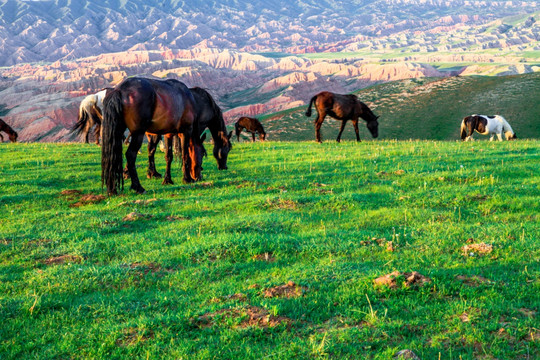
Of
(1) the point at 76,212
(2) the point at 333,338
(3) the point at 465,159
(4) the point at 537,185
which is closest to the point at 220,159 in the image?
(1) the point at 76,212

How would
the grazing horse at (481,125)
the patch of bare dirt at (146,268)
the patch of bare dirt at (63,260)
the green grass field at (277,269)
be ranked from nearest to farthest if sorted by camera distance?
1. the green grass field at (277,269)
2. the patch of bare dirt at (146,268)
3. the patch of bare dirt at (63,260)
4. the grazing horse at (481,125)

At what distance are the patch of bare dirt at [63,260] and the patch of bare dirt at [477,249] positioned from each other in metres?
6.17

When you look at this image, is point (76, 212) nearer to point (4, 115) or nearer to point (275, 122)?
point (275, 122)

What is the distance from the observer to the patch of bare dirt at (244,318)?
5160 mm

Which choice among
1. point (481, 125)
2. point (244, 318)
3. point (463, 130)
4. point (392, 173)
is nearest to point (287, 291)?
point (244, 318)

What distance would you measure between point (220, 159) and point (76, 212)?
22.9 feet

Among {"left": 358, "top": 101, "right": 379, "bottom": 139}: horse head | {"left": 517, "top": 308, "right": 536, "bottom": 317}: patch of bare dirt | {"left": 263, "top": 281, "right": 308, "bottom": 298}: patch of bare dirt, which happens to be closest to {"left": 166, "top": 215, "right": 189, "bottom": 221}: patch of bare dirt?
{"left": 263, "top": 281, "right": 308, "bottom": 298}: patch of bare dirt

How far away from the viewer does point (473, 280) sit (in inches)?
237

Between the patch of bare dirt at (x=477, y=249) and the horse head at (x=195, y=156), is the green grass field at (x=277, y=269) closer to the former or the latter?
the patch of bare dirt at (x=477, y=249)

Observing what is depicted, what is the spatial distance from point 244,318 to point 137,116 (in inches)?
330

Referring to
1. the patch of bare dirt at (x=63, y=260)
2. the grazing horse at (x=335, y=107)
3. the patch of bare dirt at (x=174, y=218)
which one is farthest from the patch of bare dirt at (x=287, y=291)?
the grazing horse at (x=335, y=107)

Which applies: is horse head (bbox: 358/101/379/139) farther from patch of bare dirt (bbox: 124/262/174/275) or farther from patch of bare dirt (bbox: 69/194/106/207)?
patch of bare dirt (bbox: 124/262/174/275)

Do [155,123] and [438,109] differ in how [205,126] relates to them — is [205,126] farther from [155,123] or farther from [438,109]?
[438,109]

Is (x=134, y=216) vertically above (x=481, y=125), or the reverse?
(x=481, y=125)
